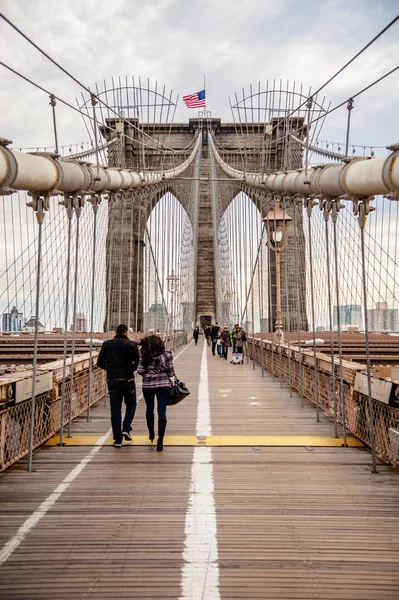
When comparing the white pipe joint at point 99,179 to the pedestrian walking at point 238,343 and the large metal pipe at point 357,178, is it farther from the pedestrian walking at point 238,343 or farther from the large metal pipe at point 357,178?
the pedestrian walking at point 238,343

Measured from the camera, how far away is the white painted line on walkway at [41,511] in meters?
2.78

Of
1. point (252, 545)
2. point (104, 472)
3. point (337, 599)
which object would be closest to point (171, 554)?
point (252, 545)

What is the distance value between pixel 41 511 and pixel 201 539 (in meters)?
1.03

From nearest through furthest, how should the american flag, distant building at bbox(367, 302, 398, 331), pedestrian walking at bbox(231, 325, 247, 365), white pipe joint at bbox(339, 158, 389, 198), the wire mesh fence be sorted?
white pipe joint at bbox(339, 158, 389, 198), the wire mesh fence, pedestrian walking at bbox(231, 325, 247, 365), distant building at bbox(367, 302, 398, 331), the american flag

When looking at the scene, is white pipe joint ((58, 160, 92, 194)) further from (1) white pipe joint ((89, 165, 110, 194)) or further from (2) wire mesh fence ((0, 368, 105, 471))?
(2) wire mesh fence ((0, 368, 105, 471))

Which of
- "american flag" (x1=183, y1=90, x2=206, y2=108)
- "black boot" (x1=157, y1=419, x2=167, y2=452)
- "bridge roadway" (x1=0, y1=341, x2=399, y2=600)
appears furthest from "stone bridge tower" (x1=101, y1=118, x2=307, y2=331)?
"bridge roadway" (x1=0, y1=341, x2=399, y2=600)

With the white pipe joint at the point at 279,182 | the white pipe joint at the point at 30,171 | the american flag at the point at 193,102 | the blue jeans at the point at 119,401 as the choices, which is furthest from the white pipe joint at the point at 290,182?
the american flag at the point at 193,102

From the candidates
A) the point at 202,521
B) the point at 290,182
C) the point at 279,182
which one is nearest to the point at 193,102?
the point at 279,182

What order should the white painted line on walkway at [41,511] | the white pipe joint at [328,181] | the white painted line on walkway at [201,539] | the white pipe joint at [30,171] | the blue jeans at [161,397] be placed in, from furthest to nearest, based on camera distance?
A: the blue jeans at [161,397]
the white pipe joint at [328,181]
the white pipe joint at [30,171]
the white painted line on walkway at [41,511]
the white painted line on walkway at [201,539]

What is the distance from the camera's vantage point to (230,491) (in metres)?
3.76

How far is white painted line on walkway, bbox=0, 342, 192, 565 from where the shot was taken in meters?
2.78

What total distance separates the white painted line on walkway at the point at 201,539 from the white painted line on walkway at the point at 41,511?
2.73 ft

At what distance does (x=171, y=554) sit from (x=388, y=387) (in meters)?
2.38

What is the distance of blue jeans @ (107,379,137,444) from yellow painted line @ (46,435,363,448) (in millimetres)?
200
